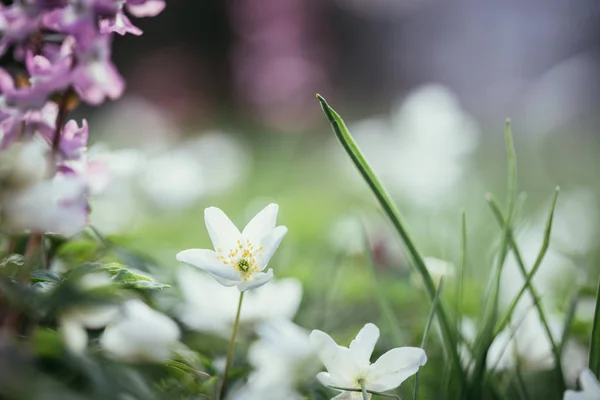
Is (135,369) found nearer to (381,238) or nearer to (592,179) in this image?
(381,238)

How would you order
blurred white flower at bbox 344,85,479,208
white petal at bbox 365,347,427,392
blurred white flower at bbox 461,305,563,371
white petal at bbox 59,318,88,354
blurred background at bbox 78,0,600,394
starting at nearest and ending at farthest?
white petal at bbox 59,318,88,354
white petal at bbox 365,347,427,392
blurred white flower at bbox 461,305,563,371
blurred background at bbox 78,0,600,394
blurred white flower at bbox 344,85,479,208

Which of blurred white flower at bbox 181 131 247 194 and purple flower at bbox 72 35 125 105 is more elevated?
blurred white flower at bbox 181 131 247 194

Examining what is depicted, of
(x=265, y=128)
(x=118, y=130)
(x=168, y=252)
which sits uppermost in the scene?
(x=265, y=128)

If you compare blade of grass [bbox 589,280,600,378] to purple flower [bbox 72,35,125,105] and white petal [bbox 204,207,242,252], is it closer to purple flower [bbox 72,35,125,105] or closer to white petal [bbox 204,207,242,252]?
white petal [bbox 204,207,242,252]

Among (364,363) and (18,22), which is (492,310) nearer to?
(364,363)

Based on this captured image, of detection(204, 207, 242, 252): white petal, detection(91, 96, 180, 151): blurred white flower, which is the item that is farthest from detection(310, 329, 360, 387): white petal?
detection(91, 96, 180, 151): blurred white flower

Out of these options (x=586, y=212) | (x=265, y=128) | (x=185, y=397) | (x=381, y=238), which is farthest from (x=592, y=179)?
(x=185, y=397)

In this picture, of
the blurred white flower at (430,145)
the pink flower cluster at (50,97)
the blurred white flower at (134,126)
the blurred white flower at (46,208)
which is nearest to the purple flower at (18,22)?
the pink flower cluster at (50,97)
